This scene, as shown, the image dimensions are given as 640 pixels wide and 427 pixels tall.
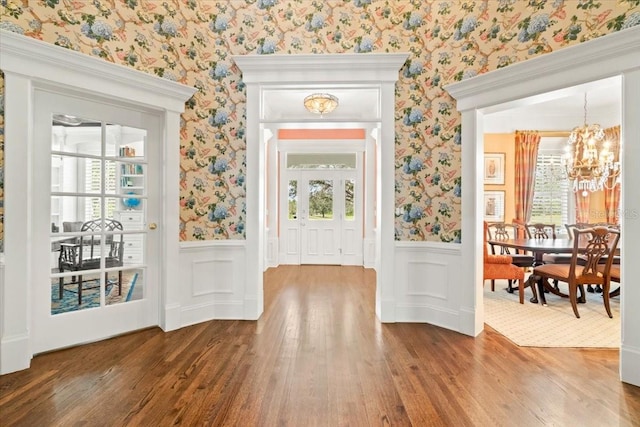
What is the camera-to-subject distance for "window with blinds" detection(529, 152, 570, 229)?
22.0 feet

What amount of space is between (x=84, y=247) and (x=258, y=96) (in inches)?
87.2

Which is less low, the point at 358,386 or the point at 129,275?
the point at 129,275

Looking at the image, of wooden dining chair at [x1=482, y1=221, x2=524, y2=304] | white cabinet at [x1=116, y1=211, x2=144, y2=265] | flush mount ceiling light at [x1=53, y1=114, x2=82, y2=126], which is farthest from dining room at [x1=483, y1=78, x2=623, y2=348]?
flush mount ceiling light at [x1=53, y1=114, x2=82, y2=126]

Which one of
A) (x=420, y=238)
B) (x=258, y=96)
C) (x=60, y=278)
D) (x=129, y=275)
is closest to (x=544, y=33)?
(x=420, y=238)

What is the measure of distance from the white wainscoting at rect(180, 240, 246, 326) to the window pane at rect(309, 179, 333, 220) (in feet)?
11.5

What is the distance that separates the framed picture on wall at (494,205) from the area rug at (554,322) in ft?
7.87

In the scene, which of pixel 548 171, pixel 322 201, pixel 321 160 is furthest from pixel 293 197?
pixel 548 171

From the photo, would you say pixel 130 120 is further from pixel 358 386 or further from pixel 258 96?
pixel 358 386

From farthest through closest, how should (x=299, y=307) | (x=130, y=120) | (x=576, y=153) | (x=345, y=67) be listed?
(x=576, y=153)
(x=299, y=307)
(x=345, y=67)
(x=130, y=120)

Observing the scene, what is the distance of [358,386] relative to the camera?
2135mm

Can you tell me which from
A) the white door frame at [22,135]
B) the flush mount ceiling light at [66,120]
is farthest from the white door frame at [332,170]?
the white door frame at [22,135]

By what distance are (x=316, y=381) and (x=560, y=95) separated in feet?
9.99

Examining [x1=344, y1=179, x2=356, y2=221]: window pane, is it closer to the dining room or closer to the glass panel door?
the dining room

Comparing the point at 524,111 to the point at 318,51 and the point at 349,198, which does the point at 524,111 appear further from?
the point at 318,51
